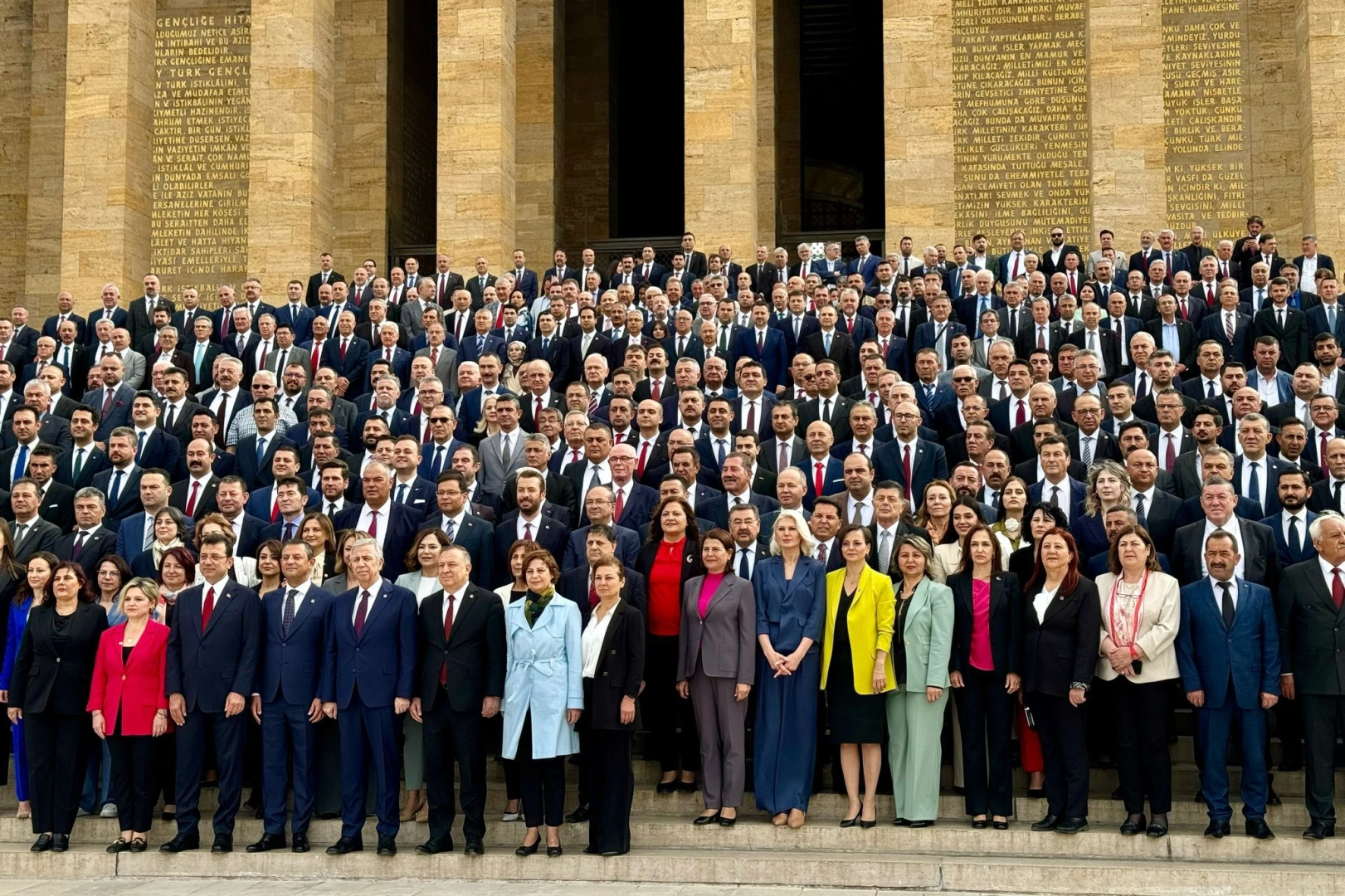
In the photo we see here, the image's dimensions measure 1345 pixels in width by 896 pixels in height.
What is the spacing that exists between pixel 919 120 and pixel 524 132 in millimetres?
7694

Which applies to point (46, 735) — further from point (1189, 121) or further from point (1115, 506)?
point (1189, 121)

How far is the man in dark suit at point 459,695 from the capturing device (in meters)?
10.6

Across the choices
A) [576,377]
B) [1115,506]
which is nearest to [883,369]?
[576,377]

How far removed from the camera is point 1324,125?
76.0 feet

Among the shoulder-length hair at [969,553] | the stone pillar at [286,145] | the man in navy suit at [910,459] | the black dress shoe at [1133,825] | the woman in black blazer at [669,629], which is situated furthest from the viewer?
the stone pillar at [286,145]

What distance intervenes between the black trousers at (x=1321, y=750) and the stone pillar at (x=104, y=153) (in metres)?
19.6

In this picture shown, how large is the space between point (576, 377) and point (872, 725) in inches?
302

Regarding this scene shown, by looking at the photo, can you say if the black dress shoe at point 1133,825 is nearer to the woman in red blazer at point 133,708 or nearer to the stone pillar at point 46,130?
the woman in red blazer at point 133,708

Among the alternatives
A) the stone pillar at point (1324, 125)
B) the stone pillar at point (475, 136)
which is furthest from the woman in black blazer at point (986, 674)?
the stone pillar at point (475, 136)

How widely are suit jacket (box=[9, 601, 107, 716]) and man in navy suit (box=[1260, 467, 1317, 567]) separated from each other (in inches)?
318

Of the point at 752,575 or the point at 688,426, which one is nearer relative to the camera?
the point at 752,575

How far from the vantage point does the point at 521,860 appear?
34.2 feet

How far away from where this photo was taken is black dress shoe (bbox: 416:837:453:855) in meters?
10.6

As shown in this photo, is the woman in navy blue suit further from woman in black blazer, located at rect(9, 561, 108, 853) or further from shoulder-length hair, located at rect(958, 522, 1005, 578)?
woman in black blazer, located at rect(9, 561, 108, 853)
